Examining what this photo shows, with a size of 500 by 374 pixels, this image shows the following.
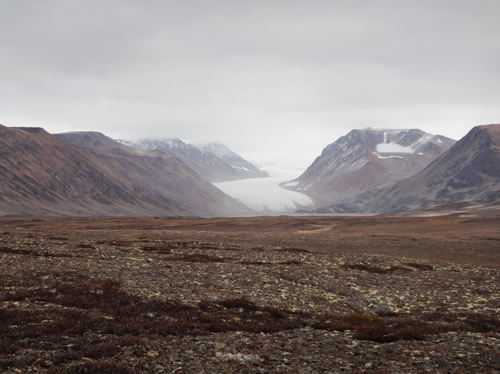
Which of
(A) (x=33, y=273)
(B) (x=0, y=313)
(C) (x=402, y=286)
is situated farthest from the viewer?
(C) (x=402, y=286)

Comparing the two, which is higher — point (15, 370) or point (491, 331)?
point (15, 370)

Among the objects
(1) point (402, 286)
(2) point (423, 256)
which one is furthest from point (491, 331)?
(2) point (423, 256)

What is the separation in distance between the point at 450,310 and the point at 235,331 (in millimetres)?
13972

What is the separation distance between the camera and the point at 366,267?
3888cm

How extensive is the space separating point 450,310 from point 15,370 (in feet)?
74.4

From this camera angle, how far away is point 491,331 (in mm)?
18938

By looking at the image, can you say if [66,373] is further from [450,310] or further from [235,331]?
[450,310]

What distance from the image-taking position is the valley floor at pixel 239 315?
45.3 ft

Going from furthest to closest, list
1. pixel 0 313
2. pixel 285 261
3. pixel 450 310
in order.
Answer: pixel 285 261, pixel 450 310, pixel 0 313

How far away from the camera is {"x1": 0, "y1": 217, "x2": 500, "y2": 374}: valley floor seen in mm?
13797

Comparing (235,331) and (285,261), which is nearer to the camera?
(235,331)

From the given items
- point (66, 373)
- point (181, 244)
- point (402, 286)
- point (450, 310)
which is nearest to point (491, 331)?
point (450, 310)

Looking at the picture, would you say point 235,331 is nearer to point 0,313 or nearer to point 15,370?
point 15,370

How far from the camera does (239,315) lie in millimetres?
20859
